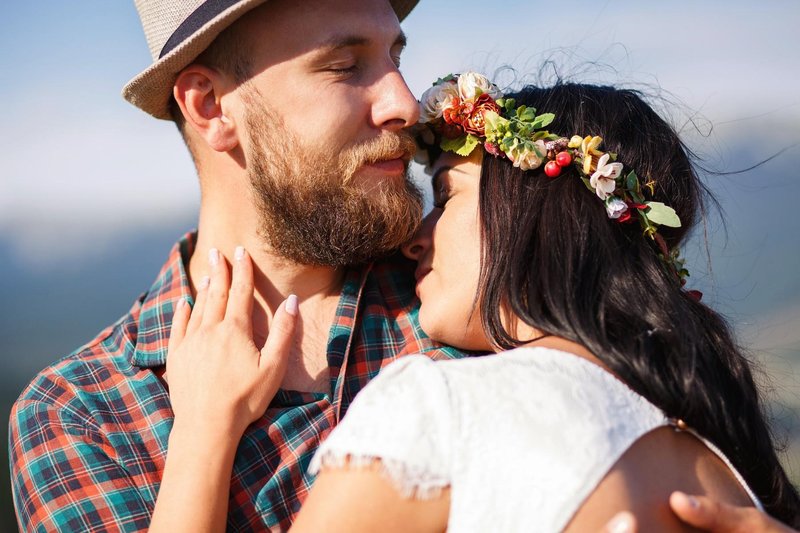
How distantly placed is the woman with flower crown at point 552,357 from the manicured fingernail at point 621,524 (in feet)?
0.07

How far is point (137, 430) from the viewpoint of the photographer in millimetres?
2223

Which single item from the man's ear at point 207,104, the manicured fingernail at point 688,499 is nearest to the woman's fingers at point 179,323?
the man's ear at point 207,104

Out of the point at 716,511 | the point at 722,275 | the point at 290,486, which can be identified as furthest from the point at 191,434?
the point at 722,275

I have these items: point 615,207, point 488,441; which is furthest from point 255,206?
point 488,441

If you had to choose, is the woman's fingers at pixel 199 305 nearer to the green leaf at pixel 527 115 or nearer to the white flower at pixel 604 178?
the green leaf at pixel 527 115

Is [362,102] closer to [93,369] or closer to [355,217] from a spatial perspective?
[355,217]

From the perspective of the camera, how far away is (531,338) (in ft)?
6.61

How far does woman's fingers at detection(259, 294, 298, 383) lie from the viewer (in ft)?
7.22

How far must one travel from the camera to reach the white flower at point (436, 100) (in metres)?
2.41

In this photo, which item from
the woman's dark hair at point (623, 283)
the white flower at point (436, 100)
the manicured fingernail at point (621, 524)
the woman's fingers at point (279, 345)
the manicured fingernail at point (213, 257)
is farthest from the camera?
the manicured fingernail at point (213, 257)

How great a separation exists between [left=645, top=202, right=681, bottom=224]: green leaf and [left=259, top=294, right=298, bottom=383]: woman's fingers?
3.04ft

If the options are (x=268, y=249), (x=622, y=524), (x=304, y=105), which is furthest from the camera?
(x=268, y=249)

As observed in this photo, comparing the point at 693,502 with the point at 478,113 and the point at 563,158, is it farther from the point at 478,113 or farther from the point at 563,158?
the point at 478,113

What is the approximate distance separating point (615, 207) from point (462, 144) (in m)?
0.47
